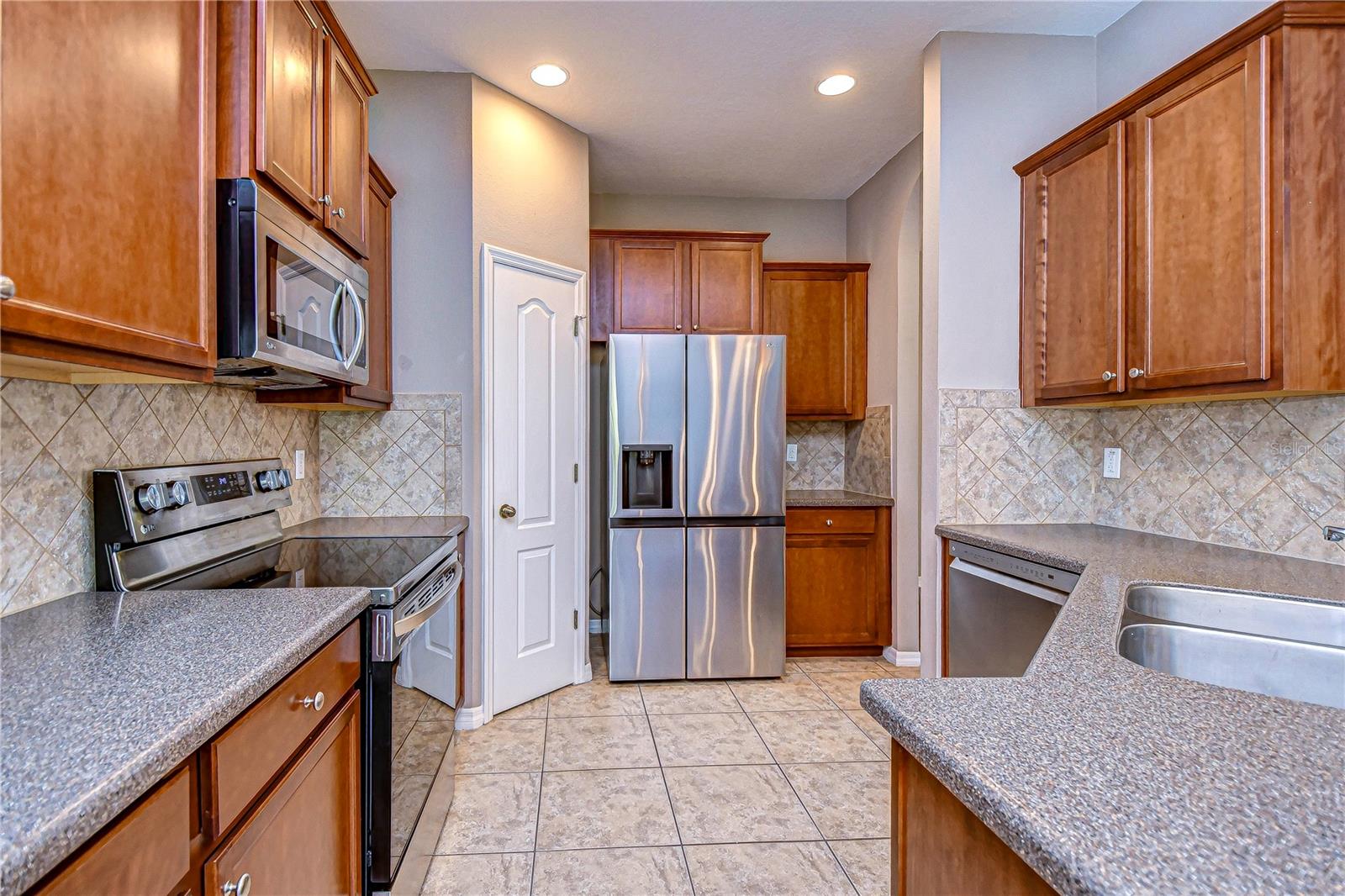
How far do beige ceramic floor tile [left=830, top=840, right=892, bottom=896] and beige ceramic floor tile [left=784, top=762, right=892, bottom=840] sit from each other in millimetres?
39

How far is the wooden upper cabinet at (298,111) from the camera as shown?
4.29ft

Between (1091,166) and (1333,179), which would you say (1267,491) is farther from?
(1091,166)

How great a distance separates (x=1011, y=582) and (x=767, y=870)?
1159mm

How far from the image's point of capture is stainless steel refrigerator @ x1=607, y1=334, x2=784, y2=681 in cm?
324

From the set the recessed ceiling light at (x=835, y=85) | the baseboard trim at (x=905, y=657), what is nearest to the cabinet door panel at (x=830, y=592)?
the baseboard trim at (x=905, y=657)

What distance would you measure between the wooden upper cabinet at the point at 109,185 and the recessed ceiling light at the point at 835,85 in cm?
237

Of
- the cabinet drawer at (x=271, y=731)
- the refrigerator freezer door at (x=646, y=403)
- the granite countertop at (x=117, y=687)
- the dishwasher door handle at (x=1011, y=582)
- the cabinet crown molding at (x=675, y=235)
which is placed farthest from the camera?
the cabinet crown molding at (x=675, y=235)

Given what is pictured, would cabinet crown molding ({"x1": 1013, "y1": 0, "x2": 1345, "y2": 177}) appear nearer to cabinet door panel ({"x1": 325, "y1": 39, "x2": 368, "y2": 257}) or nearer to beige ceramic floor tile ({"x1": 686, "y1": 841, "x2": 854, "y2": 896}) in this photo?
cabinet door panel ({"x1": 325, "y1": 39, "x2": 368, "y2": 257})

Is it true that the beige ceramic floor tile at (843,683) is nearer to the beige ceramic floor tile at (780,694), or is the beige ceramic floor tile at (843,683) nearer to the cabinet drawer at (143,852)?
the beige ceramic floor tile at (780,694)

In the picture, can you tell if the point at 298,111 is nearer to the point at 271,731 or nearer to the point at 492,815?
the point at 271,731

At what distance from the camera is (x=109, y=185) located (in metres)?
1.01

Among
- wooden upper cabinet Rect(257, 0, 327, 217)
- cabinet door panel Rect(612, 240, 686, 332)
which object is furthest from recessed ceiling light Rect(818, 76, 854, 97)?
wooden upper cabinet Rect(257, 0, 327, 217)

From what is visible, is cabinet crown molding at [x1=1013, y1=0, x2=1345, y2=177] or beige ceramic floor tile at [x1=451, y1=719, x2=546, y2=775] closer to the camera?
cabinet crown molding at [x1=1013, y1=0, x2=1345, y2=177]

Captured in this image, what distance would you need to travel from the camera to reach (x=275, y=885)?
1.01m
